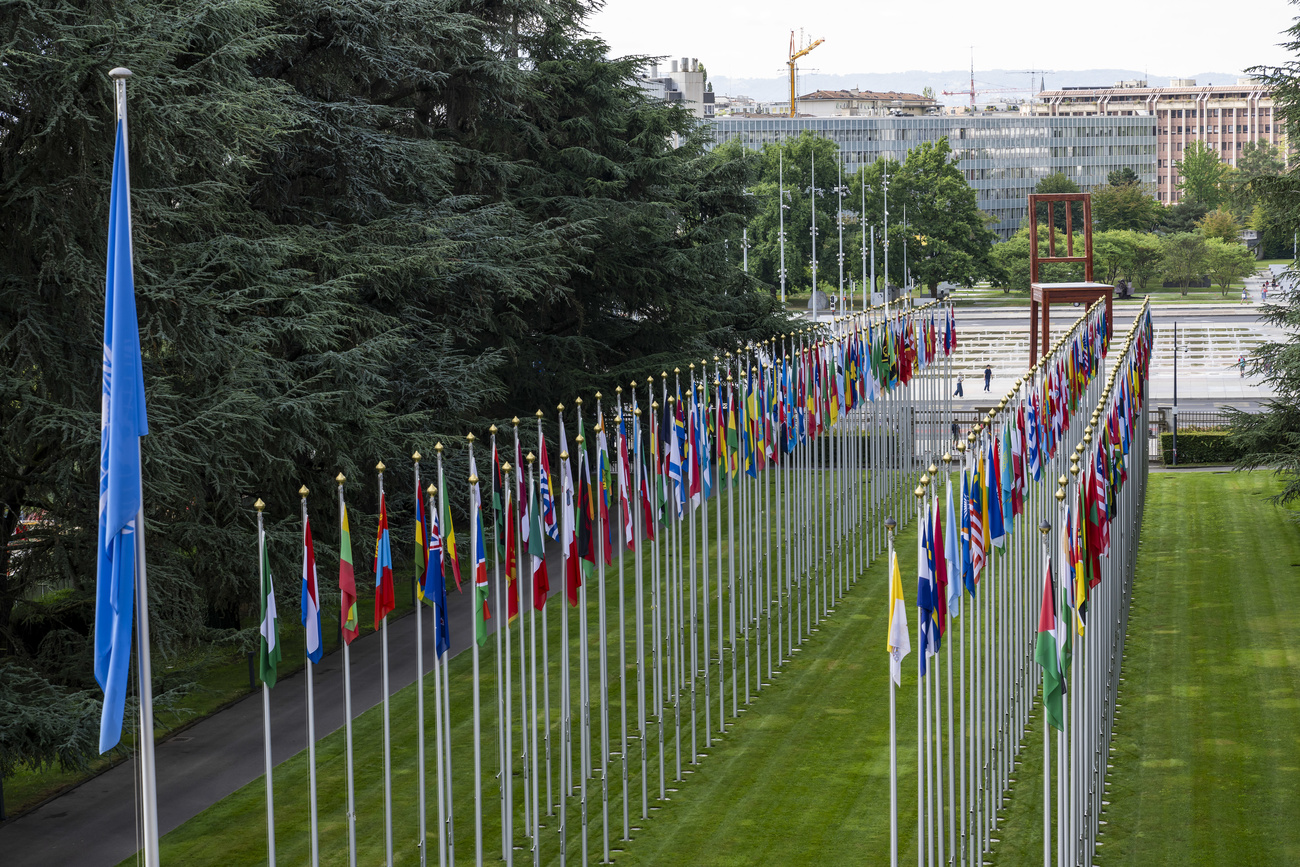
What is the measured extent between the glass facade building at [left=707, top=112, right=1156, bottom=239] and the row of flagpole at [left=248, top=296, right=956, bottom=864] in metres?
123

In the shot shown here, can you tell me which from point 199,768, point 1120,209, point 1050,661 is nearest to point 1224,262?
point 1120,209

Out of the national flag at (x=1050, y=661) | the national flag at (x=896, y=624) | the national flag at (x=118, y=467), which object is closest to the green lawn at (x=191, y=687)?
the national flag at (x=118, y=467)

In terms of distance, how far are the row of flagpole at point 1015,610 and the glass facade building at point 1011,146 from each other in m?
132

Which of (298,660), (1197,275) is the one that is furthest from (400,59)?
(1197,275)

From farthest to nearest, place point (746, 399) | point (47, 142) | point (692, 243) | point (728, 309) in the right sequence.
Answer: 1. point (728, 309)
2. point (692, 243)
3. point (746, 399)
4. point (47, 142)

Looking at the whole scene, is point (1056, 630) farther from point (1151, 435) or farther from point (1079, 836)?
point (1151, 435)

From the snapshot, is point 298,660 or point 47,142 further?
point 298,660

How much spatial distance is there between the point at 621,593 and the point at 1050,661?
6399mm

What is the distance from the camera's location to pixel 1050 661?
11.4 meters

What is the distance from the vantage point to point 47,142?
1738 cm

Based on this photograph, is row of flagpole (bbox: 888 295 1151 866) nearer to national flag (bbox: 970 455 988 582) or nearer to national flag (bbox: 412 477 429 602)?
national flag (bbox: 970 455 988 582)

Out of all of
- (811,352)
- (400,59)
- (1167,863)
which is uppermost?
(400,59)

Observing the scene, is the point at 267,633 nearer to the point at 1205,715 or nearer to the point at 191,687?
the point at 191,687

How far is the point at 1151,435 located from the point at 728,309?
1327cm
